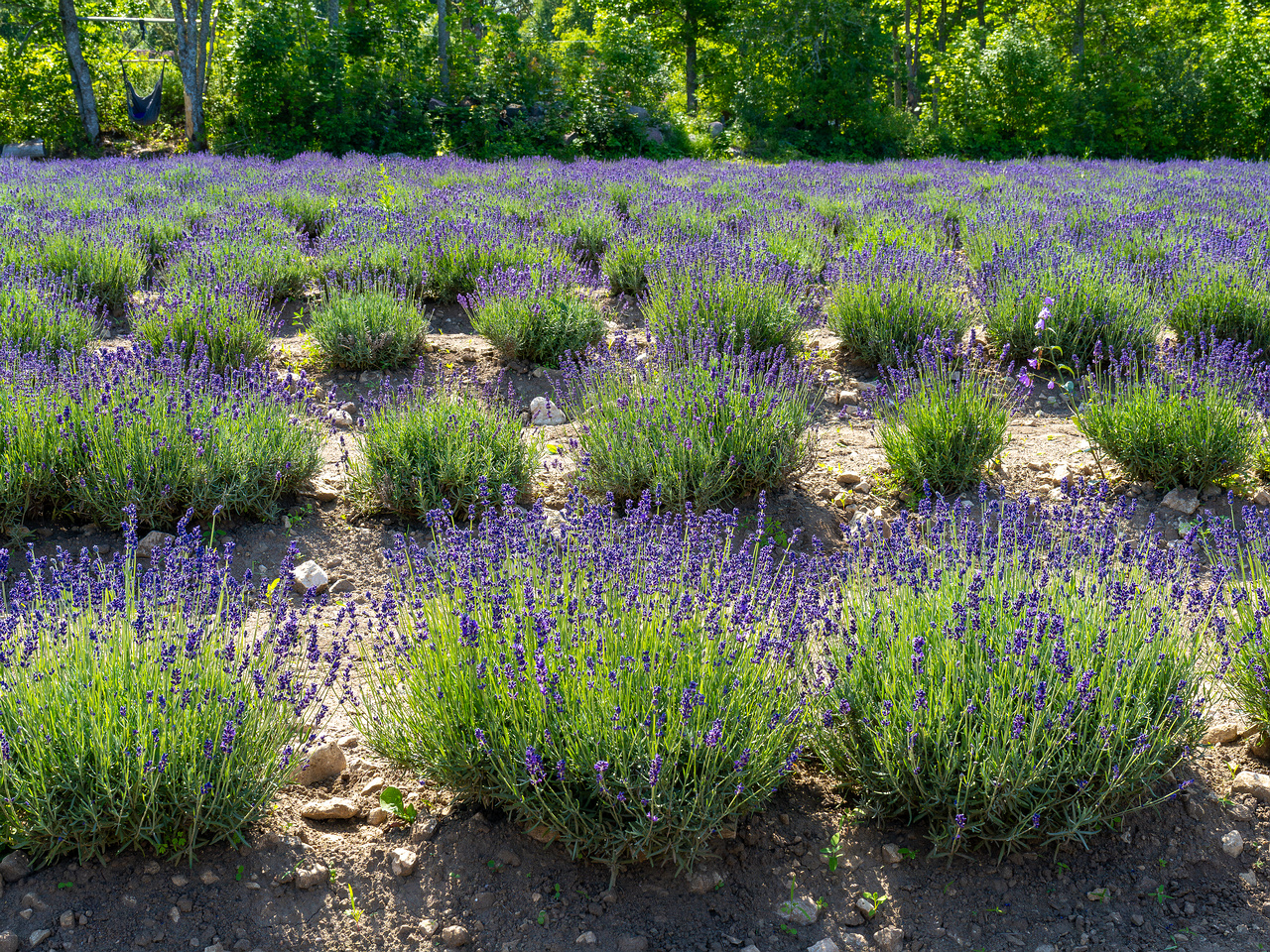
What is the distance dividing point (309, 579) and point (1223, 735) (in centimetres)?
314

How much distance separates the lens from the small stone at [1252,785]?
2.49 metres

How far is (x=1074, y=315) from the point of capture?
5277mm

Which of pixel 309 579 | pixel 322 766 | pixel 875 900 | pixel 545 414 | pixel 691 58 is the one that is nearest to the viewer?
pixel 875 900

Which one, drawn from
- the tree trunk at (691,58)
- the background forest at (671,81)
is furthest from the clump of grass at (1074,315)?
the tree trunk at (691,58)

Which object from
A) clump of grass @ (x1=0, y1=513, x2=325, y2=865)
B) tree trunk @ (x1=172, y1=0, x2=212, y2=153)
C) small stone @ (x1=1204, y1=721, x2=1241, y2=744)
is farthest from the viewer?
tree trunk @ (x1=172, y1=0, x2=212, y2=153)

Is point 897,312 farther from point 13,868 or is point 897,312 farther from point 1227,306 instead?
point 13,868

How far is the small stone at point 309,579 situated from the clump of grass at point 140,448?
1.77 feet

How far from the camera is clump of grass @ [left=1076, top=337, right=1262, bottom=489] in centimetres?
395

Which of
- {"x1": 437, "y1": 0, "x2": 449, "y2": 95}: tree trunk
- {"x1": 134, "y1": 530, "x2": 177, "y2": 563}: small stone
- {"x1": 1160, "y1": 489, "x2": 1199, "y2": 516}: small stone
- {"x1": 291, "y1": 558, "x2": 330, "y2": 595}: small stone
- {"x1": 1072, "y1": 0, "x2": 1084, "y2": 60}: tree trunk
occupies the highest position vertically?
{"x1": 1072, "y1": 0, "x2": 1084, "y2": 60}: tree trunk

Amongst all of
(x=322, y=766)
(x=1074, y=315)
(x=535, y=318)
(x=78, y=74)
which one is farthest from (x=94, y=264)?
(x=78, y=74)

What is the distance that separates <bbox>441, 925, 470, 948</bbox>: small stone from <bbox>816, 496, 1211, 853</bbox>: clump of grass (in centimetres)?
104

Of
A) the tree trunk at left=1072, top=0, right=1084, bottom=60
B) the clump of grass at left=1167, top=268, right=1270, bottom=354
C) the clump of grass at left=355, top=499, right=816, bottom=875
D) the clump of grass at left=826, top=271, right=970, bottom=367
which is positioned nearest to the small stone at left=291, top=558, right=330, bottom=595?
the clump of grass at left=355, top=499, right=816, bottom=875

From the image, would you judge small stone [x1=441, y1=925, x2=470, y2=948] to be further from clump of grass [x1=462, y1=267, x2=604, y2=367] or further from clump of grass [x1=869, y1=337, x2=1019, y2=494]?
clump of grass [x1=462, y1=267, x2=604, y2=367]

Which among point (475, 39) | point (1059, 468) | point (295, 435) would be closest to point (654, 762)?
point (295, 435)
